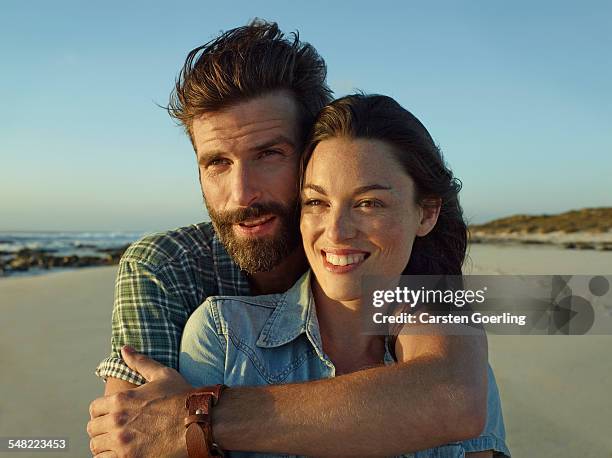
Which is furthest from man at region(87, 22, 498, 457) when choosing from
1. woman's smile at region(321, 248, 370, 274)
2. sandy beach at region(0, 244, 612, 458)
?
sandy beach at region(0, 244, 612, 458)

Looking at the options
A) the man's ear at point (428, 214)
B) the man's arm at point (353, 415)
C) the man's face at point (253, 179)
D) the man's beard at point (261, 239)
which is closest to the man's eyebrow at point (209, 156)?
the man's face at point (253, 179)

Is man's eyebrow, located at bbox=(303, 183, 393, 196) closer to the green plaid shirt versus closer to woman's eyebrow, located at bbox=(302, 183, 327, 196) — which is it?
woman's eyebrow, located at bbox=(302, 183, 327, 196)

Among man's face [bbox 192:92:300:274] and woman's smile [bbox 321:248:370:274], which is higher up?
man's face [bbox 192:92:300:274]

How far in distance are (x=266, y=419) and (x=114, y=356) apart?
0.79 m

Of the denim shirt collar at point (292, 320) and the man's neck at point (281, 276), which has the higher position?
the man's neck at point (281, 276)

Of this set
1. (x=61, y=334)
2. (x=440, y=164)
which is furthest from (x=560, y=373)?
(x=61, y=334)

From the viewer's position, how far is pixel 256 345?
2326mm

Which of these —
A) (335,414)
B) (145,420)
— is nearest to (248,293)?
(145,420)

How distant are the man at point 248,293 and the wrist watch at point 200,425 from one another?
1.1 inches

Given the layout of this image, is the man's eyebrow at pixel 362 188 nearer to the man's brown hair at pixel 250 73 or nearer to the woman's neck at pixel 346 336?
the woman's neck at pixel 346 336

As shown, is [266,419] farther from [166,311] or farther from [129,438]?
[166,311]

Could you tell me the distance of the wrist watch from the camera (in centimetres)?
200
